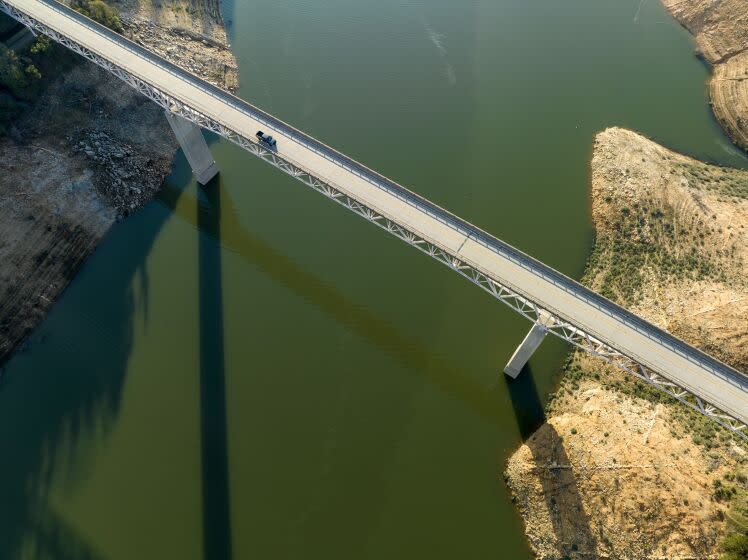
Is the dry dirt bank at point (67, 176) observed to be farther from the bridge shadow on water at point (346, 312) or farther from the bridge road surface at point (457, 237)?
the bridge road surface at point (457, 237)

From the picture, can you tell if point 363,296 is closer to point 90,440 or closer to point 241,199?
point 241,199

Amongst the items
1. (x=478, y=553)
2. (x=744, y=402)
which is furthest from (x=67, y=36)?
(x=744, y=402)

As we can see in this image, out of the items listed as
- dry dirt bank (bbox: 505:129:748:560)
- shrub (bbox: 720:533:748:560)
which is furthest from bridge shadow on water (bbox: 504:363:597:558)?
shrub (bbox: 720:533:748:560)

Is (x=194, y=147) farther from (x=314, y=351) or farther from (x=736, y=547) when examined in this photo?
(x=736, y=547)

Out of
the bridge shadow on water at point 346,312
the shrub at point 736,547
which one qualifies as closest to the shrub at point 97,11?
Result: the bridge shadow on water at point 346,312

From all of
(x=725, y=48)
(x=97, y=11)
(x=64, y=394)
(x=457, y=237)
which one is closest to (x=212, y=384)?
(x=64, y=394)
